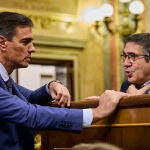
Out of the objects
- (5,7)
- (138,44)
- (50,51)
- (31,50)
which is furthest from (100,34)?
(31,50)

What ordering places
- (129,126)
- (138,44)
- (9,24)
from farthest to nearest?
(138,44) < (9,24) < (129,126)

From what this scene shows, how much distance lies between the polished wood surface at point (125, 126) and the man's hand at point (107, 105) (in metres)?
0.03

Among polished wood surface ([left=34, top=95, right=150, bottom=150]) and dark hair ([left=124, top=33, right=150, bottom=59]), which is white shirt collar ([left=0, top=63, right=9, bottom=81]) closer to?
polished wood surface ([left=34, top=95, right=150, bottom=150])

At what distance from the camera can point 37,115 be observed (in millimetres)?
2268

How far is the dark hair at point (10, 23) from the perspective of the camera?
101 inches

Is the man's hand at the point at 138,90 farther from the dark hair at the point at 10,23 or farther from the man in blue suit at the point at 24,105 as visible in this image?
the dark hair at the point at 10,23

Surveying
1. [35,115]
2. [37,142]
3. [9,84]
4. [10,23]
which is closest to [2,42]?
[10,23]

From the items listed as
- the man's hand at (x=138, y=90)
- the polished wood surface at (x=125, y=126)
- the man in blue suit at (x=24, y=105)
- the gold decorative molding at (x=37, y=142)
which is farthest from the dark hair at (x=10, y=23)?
the man's hand at (x=138, y=90)

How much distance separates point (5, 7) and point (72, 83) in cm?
154

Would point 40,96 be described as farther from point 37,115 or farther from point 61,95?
point 37,115

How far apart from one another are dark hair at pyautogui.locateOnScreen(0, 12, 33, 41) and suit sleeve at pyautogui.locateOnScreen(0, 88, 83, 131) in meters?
0.39

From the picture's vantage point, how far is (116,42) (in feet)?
24.9

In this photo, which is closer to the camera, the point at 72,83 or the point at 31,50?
the point at 31,50

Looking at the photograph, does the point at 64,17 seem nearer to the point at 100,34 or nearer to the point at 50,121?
the point at 100,34
